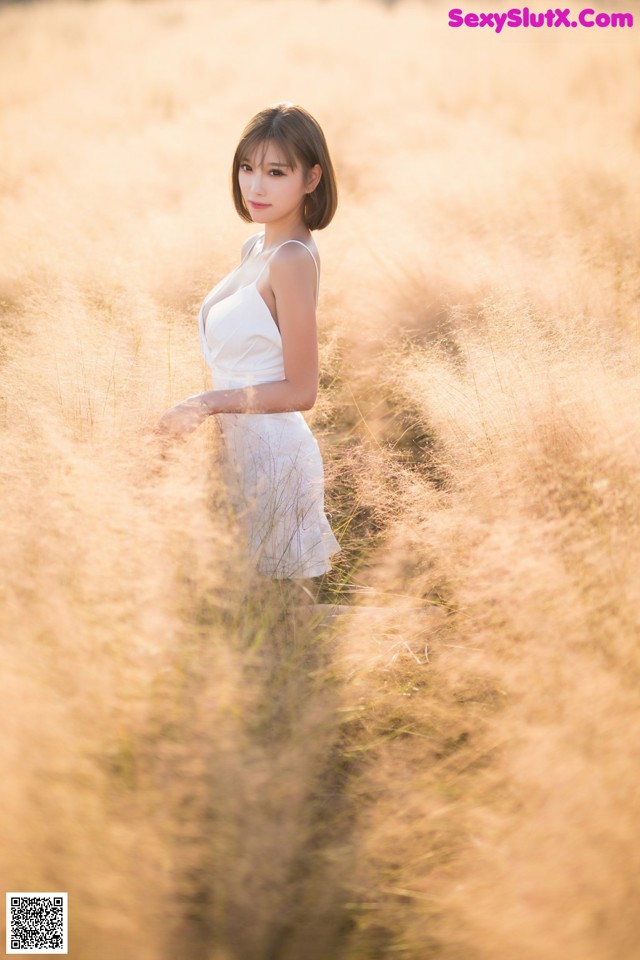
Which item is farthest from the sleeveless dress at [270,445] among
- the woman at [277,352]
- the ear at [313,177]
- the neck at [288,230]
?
the ear at [313,177]

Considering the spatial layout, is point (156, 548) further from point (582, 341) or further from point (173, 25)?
point (173, 25)

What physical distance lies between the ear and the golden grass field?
76cm

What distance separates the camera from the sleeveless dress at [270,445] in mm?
2139

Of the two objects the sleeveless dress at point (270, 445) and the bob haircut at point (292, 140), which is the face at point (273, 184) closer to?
the bob haircut at point (292, 140)

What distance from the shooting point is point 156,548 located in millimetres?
1633

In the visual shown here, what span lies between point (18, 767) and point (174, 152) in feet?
17.5

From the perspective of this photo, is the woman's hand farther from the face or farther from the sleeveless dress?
the face

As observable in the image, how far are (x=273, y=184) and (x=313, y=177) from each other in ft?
0.44

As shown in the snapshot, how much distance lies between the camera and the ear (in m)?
2.26

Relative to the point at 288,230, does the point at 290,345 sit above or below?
below

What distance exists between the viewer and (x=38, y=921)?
1.31 m

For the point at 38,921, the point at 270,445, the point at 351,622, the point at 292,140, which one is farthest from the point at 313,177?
the point at 38,921

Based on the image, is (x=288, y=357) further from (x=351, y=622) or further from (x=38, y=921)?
(x=38, y=921)

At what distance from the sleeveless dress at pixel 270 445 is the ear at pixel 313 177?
211mm
